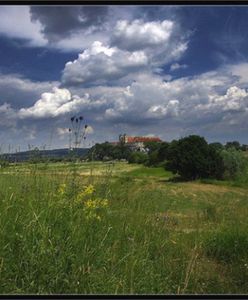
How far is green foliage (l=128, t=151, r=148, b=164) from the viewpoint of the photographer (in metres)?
5.14

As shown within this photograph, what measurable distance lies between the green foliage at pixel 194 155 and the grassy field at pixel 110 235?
14.5 inches


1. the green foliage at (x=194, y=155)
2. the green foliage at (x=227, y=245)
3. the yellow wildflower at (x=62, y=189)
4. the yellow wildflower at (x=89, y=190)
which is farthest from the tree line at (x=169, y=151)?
the green foliage at (x=227, y=245)

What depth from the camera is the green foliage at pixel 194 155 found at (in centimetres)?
513

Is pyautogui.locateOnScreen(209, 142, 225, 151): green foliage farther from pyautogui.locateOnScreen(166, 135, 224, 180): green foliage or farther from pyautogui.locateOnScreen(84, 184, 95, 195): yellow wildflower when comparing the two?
pyautogui.locateOnScreen(84, 184, 95, 195): yellow wildflower

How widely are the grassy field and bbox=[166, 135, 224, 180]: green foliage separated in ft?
1.21

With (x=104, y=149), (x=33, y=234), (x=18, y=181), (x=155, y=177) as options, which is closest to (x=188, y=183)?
(x=155, y=177)

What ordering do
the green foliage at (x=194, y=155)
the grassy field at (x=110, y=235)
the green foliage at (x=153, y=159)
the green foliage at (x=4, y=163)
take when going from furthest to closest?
the green foliage at (x=4, y=163) → the green foliage at (x=153, y=159) → the green foliage at (x=194, y=155) → the grassy field at (x=110, y=235)

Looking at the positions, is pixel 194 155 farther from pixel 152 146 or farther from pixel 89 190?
pixel 89 190

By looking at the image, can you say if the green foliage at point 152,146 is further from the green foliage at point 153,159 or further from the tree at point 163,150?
the green foliage at point 153,159

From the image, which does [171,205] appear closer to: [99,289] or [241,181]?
[241,181]

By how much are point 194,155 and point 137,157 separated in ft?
3.11

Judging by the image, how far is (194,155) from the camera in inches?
232

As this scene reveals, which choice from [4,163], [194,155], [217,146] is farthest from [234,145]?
[4,163]

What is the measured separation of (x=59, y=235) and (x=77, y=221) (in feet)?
1.27
